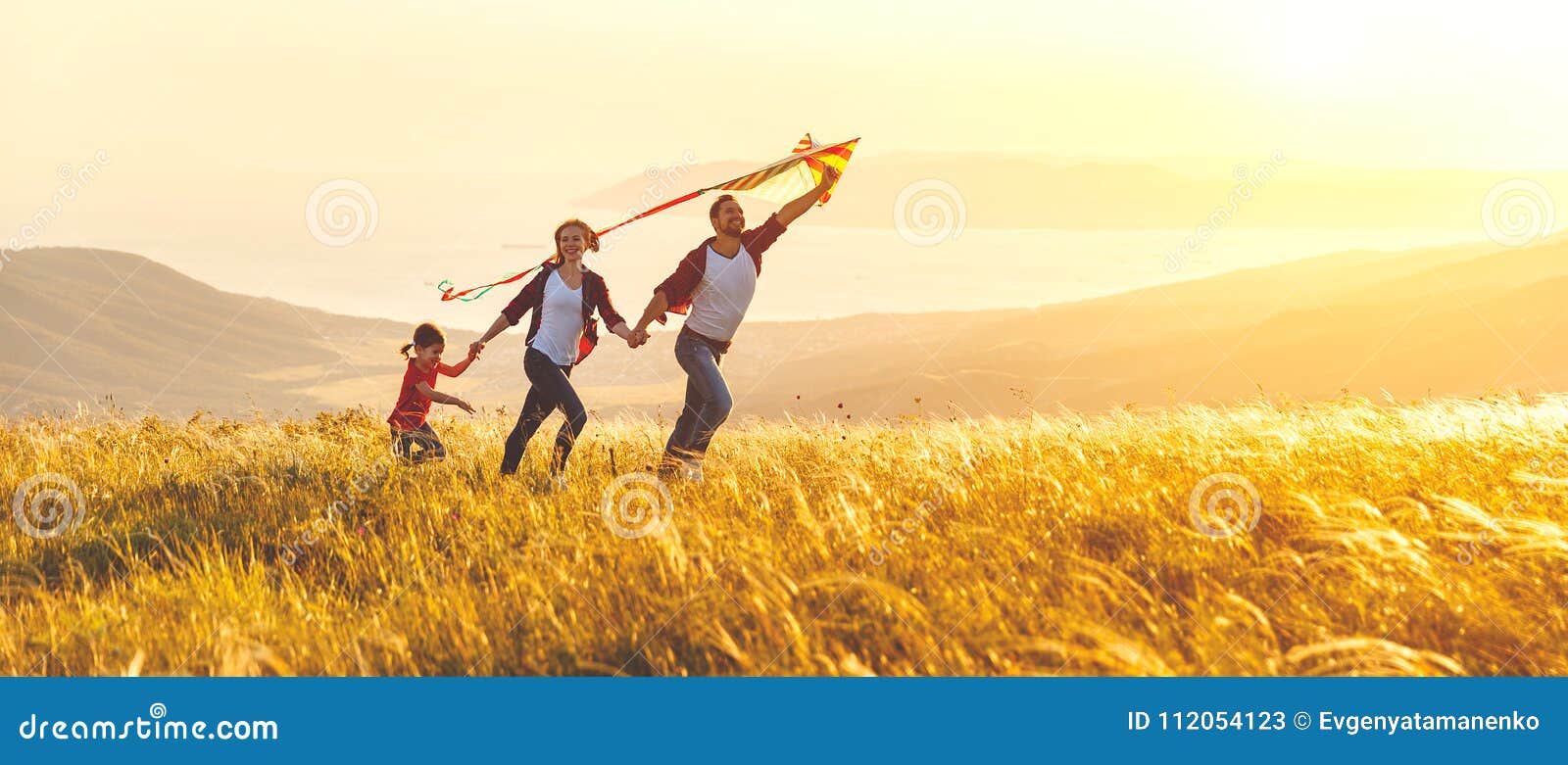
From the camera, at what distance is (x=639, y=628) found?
4.29m

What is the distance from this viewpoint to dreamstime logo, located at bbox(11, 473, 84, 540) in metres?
7.40

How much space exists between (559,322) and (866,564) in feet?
14.1

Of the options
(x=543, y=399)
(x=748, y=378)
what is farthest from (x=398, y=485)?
(x=748, y=378)

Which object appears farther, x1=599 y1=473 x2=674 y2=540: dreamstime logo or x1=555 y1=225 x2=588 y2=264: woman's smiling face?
x1=555 y1=225 x2=588 y2=264: woman's smiling face

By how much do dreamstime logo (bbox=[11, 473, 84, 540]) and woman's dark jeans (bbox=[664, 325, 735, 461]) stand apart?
4113mm

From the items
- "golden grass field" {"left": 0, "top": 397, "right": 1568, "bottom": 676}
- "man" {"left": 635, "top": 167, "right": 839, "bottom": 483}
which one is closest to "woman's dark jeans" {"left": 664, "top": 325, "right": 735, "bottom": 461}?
"man" {"left": 635, "top": 167, "right": 839, "bottom": 483}

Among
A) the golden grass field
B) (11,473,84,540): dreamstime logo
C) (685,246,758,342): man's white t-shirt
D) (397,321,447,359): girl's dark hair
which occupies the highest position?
(685,246,758,342): man's white t-shirt

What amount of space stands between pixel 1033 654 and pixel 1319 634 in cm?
110

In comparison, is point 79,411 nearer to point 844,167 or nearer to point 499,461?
point 499,461

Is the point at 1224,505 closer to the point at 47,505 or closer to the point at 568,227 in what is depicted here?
the point at 568,227

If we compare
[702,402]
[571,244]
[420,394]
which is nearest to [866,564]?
[702,402]

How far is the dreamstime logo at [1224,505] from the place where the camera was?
5.38 metres

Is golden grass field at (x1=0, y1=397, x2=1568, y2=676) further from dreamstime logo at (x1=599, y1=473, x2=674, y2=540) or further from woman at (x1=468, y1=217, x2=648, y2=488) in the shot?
woman at (x1=468, y1=217, x2=648, y2=488)

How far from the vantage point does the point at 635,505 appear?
6.50 meters
